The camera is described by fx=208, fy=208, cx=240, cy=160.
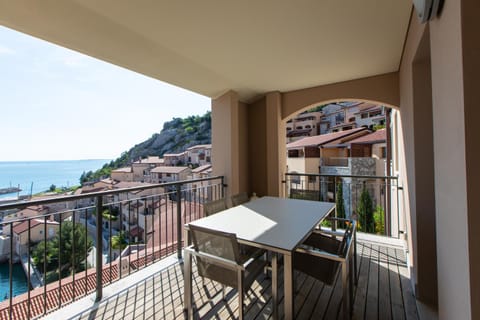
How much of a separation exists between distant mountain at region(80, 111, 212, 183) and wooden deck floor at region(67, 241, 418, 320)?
10544mm

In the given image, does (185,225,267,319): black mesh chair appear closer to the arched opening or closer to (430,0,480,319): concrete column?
(430,0,480,319): concrete column

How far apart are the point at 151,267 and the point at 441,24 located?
3348 millimetres

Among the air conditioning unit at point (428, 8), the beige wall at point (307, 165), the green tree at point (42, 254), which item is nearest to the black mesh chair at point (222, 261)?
the green tree at point (42, 254)

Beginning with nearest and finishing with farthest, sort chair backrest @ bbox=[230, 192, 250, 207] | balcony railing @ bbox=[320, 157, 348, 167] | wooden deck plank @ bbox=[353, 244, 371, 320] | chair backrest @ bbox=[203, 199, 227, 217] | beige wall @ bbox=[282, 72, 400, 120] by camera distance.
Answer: wooden deck plank @ bbox=[353, 244, 371, 320] < chair backrest @ bbox=[203, 199, 227, 217] < chair backrest @ bbox=[230, 192, 250, 207] < beige wall @ bbox=[282, 72, 400, 120] < balcony railing @ bbox=[320, 157, 348, 167]

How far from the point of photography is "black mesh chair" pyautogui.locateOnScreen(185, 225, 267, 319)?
1.46 meters

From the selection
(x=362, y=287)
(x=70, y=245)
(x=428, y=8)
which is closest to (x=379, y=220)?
(x=362, y=287)

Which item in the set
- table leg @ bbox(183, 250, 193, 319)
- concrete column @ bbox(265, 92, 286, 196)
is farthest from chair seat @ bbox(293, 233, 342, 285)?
concrete column @ bbox(265, 92, 286, 196)

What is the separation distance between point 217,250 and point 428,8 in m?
1.94

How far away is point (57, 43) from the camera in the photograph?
2.12 meters

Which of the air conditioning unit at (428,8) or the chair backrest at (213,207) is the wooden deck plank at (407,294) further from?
the air conditioning unit at (428,8)

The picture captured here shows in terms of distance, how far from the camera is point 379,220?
26.7 feet

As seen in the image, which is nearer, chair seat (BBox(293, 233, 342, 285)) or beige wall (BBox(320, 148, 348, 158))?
chair seat (BBox(293, 233, 342, 285))

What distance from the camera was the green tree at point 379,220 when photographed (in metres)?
7.54

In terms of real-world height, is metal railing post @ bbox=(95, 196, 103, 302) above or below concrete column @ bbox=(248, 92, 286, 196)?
below
